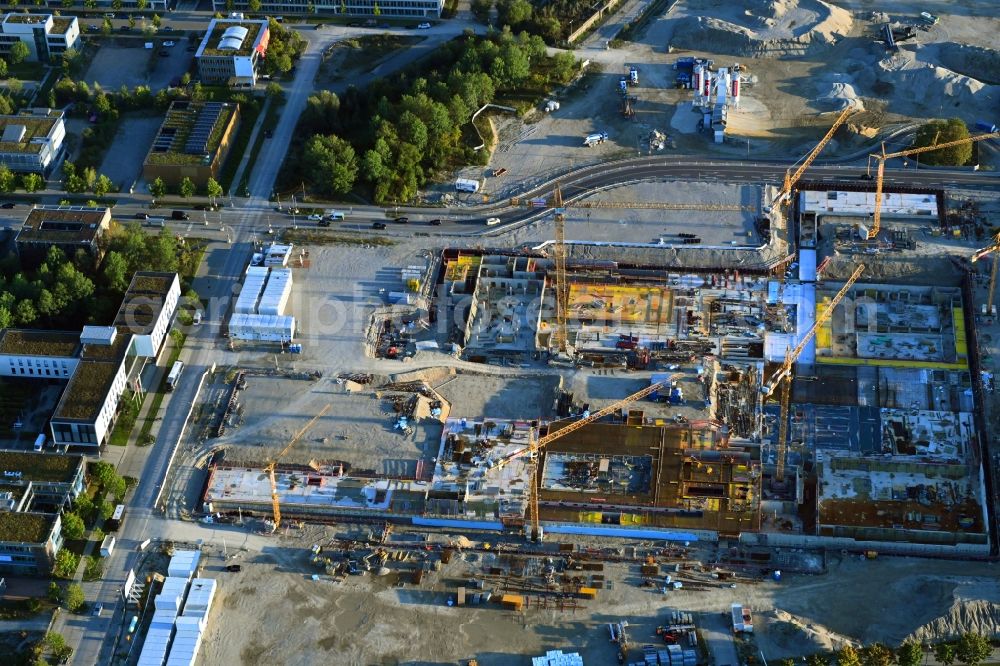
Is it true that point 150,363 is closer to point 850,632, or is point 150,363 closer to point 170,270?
point 170,270

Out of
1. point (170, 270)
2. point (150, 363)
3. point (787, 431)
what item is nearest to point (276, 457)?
point (150, 363)

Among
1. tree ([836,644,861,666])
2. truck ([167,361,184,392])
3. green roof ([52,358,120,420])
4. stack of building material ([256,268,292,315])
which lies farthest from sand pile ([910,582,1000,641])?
green roof ([52,358,120,420])

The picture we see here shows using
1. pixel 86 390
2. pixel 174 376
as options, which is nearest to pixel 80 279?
pixel 174 376

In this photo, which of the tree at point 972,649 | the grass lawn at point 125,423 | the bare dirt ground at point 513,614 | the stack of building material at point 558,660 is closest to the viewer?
the tree at point 972,649

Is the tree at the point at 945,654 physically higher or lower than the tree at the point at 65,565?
higher

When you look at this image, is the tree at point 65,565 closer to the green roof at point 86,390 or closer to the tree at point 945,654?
the green roof at point 86,390

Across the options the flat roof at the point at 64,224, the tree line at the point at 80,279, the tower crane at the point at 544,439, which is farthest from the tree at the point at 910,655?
the flat roof at the point at 64,224

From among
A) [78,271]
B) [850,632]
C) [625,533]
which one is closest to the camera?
[850,632]
